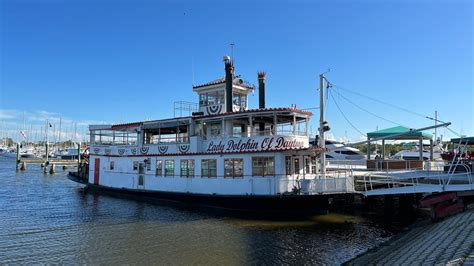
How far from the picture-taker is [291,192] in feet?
60.1

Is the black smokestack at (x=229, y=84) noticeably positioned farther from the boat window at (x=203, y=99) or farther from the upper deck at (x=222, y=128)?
the boat window at (x=203, y=99)

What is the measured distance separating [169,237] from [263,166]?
6.30 m

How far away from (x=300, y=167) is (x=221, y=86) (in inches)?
299

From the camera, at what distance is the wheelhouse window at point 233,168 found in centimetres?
1981

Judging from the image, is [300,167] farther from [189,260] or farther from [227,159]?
[189,260]

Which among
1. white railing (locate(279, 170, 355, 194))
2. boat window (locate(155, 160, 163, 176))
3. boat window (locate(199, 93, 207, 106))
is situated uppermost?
boat window (locate(199, 93, 207, 106))

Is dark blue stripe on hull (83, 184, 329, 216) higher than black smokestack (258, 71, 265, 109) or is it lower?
lower

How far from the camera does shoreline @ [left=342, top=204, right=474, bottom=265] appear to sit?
879 centimetres

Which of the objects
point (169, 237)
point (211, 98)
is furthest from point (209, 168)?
point (169, 237)

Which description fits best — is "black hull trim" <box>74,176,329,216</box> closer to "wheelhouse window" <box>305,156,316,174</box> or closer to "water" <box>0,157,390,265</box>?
"water" <box>0,157,390,265</box>

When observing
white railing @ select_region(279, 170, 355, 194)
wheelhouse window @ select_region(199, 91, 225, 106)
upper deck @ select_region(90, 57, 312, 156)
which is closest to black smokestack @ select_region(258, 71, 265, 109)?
upper deck @ select_region(90, 57, 312, 156)

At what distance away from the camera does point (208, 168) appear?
21078 mm

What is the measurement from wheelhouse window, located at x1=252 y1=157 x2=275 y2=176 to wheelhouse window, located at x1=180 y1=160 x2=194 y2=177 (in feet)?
14.2

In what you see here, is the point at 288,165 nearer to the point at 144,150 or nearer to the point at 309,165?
the point at 309,165
